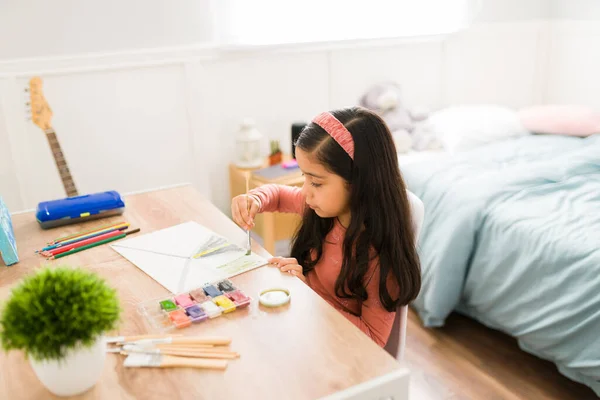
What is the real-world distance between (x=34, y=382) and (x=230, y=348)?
0.30m

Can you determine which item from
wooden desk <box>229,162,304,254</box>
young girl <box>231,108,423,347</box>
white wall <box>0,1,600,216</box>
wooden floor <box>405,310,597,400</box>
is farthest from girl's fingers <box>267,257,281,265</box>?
white wall <box>0,1,600,216</box>

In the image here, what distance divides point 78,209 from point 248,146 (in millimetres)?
1135

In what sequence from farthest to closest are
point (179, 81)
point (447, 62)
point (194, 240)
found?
point (447, 62) → point (179, 81) → point (194, 240)

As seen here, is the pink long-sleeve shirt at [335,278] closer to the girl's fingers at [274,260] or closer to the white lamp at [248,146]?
the girl's fingers at [274,260]

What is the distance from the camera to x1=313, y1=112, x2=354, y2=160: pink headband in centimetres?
115

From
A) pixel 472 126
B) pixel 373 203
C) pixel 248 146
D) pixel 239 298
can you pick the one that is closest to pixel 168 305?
pixel 239 298

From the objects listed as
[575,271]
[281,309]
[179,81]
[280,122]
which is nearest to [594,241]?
[575,271]

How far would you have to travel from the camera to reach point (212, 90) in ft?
8.39

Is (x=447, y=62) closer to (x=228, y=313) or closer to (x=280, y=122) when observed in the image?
(x=280, y=122)

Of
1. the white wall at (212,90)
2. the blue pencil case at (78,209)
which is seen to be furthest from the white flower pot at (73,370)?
the white wall at (212,90)

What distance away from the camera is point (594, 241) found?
1.73 metres

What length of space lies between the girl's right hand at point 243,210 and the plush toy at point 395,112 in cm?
154

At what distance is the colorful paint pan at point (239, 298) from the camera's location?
104 centimetres

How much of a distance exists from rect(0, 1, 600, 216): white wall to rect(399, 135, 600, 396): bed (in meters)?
0.71
